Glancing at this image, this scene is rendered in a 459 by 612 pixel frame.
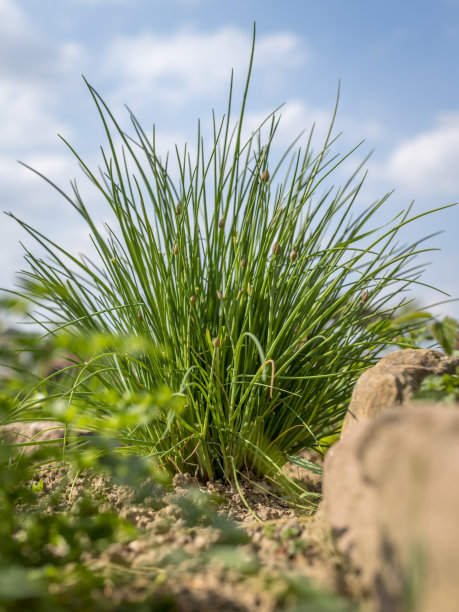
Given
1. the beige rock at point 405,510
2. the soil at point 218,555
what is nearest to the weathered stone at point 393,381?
the soil at point 218,555

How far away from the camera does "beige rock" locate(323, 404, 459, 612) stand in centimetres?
72

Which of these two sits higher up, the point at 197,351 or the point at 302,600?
the point at 197,351

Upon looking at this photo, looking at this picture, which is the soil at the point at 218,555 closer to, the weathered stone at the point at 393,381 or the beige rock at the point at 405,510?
the beige rock at the point at 405,510

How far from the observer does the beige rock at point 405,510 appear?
0.72 metres

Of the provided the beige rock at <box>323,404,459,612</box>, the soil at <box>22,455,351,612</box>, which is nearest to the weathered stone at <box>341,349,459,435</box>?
the soil at <box>22,455,351,612</box>

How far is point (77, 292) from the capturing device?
1978 millimetres

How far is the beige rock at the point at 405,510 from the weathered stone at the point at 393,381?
412 mm

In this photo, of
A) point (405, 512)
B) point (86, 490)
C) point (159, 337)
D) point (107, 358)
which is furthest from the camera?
point (107, 358)

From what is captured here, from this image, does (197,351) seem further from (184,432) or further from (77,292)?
(77,292)

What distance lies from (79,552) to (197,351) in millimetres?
937

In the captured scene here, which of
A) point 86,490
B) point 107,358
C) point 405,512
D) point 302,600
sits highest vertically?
point 107,358

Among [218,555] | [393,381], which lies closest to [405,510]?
[218,555]

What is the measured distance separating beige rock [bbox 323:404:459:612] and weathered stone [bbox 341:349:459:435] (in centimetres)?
41

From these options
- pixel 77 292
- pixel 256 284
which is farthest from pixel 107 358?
pixel 256 284
